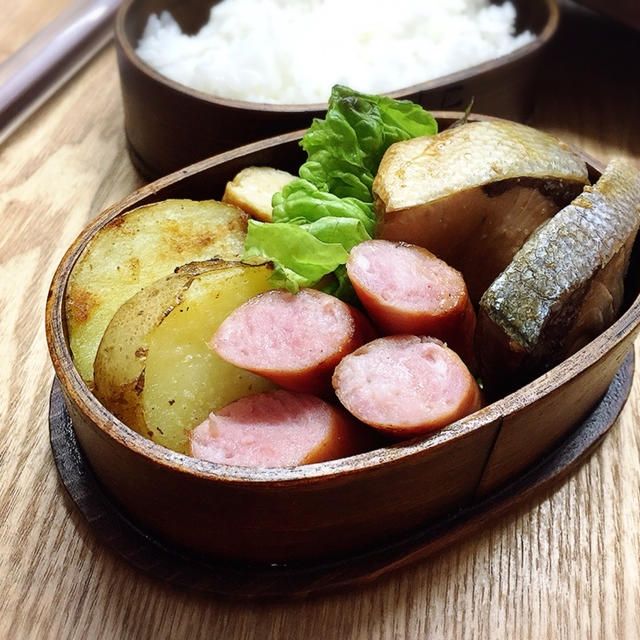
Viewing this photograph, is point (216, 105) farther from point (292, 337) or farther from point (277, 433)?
point (277, 433)

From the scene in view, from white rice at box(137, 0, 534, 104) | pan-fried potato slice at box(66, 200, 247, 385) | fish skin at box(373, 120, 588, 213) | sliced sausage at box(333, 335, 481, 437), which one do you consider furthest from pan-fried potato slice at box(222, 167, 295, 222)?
white rice at box(137, 0, 534, 104)

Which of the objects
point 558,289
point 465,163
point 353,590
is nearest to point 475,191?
point 465,163

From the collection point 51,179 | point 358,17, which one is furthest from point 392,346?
point 358,17

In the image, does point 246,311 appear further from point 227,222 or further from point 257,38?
point 257,38

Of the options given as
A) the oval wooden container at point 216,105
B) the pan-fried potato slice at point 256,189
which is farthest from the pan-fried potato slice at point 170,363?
the oval wooden container at point 216,105

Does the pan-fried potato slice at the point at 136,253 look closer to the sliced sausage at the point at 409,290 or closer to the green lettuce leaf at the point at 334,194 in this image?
the green lettuce leaf at the point at 334,194

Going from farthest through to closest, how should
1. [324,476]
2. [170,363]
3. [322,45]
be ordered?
[322,45]
[170,363]
[324,476]

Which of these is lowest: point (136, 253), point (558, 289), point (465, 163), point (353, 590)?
point (353, 590)
